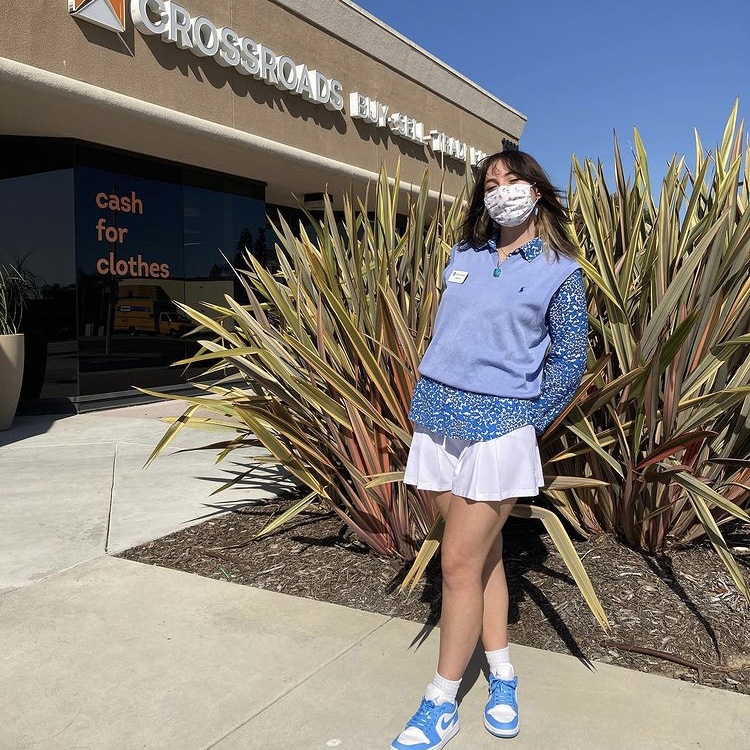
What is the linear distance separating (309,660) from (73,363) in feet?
26.2

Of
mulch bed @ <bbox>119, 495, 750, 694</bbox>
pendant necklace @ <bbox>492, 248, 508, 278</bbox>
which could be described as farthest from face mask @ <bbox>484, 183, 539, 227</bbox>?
mulch bed @ <bbox>119, 495, 750, 694</bbox>

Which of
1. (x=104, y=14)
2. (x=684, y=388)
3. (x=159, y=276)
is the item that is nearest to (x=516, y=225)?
(x=684, y=388)

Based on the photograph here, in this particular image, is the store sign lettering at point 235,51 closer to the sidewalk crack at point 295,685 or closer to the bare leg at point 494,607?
the sidewalk crack at point 295,685

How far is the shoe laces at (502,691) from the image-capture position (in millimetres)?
2520

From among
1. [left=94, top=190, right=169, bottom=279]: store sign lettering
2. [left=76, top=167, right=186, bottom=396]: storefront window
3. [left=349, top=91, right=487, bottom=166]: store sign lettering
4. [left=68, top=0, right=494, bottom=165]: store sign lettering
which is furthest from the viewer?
[left=349, top=91, right=487, bottom=166]: store sign lettering

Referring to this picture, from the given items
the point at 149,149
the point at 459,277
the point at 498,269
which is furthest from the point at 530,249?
the point at 149,149

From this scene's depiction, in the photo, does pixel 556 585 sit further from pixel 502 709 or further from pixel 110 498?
pixel 110 498

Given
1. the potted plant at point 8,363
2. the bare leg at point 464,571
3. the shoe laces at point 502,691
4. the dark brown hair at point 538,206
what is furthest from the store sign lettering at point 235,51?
the shoe laces at point 502,691

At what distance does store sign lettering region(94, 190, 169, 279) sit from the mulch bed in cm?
676

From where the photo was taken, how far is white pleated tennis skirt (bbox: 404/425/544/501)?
92.8 inches

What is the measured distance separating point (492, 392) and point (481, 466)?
0.23m

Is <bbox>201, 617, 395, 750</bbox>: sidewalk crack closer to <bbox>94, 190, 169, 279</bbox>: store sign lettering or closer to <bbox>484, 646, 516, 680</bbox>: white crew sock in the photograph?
<bbox>484, 646, 516, 680</bbox>: white crew sock

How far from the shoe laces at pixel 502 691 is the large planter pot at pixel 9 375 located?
7.54m

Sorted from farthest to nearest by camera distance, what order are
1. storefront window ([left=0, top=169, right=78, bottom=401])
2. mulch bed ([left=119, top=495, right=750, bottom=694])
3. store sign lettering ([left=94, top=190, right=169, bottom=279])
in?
1. store sign lettering ([left=94, top=190, right=169, bottom=279])
2. storefront window ([left=0, top=169, right=78, bottom=401])
3. mulch bed ([left=119, top=495, right=750, bottom=694])
